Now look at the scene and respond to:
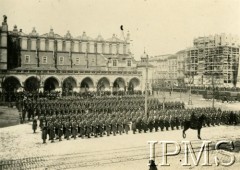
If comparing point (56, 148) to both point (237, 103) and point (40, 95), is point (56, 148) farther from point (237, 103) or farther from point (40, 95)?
point (237, 103)

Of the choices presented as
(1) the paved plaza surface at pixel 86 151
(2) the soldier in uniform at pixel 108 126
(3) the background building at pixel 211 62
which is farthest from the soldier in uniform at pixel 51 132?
(3) the background building at pixel 211 62

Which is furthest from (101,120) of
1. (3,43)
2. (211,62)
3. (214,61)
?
(211,62)

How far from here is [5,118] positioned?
1009 inches

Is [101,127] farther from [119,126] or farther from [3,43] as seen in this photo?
[3,43]

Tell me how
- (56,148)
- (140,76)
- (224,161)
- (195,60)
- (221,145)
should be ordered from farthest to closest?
(195,60) < (140,76) < (221,145) < (56,148) < (224,161)

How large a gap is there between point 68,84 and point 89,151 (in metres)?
31.7

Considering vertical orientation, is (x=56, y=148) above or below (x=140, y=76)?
below

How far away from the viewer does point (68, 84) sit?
45.5 m

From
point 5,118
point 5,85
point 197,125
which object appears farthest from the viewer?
point 5,85

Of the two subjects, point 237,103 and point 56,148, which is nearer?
point 56,148

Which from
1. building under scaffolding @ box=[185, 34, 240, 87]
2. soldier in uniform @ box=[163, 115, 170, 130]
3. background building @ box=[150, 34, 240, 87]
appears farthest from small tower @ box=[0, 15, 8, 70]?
building under scaffolding @ box=[185, 34, 240, 87]

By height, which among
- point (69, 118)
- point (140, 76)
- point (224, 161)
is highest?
point (140, 76)

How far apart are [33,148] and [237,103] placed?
3220 centimetres

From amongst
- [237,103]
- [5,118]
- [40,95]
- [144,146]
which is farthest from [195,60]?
[144,146]
